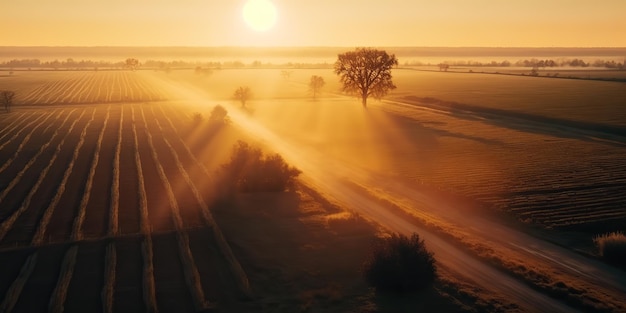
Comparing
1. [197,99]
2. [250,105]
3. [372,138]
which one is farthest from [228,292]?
[197,99]

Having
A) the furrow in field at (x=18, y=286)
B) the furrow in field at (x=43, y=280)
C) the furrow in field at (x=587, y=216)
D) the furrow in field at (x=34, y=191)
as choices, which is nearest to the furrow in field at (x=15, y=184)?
the furrow in field at (x=34, y=191)

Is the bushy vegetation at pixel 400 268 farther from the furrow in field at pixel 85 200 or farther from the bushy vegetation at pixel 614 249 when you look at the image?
Result: the furrow in field at pixel 85 200

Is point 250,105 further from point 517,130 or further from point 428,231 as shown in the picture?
point 428,231

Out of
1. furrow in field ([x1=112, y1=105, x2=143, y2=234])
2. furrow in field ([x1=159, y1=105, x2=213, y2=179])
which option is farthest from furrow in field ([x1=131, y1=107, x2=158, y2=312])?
furrow in field ([x1=159, y1=105, x2=213, y2=179])

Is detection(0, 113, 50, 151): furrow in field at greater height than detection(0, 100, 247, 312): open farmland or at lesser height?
→ greater

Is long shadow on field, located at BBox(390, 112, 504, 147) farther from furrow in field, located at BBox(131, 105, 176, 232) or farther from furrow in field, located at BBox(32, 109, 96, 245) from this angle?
furrow in field, located at BBox(32, 109, 96, 245)

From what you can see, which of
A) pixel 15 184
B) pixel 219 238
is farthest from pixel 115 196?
pixel 219 238
